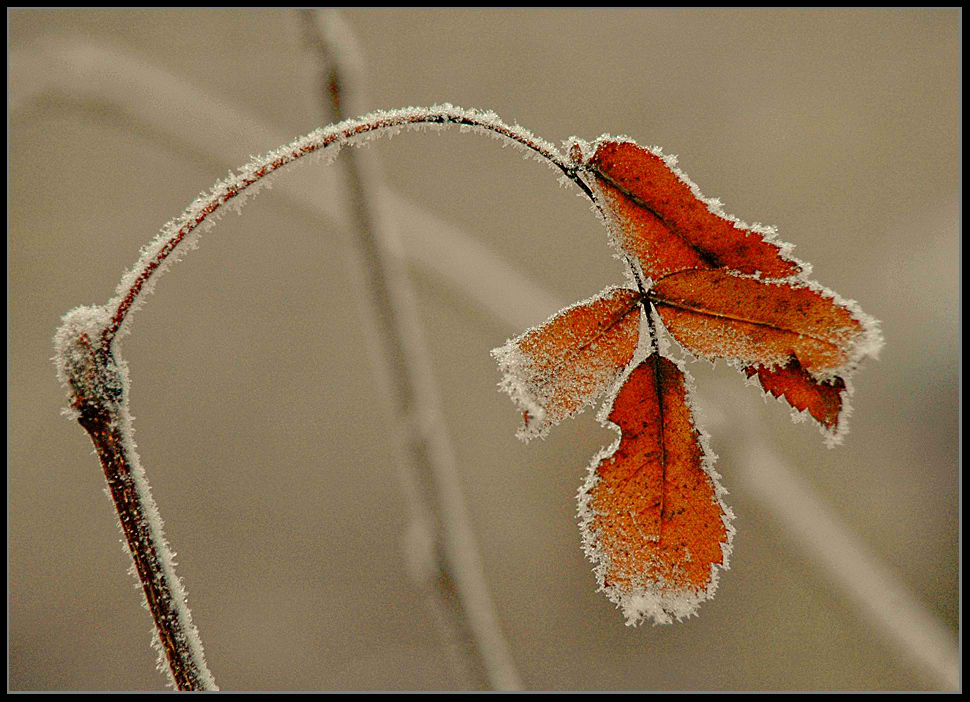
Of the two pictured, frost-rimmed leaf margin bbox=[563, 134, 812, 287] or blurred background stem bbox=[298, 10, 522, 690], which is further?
blurred background stem bbox=[298, 10, 522, 690]

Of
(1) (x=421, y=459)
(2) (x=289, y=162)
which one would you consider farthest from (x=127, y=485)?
(1) (x=421, y=459)

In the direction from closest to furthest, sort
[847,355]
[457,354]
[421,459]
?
[847,355], [421,459], [457,354]

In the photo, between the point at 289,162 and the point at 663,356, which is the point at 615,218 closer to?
the point at 663,356

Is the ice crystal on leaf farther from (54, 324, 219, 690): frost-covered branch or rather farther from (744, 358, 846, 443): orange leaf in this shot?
(54, 324, 219, 690): frost-covered branch

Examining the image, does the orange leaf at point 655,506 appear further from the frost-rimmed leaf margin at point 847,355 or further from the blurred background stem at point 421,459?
the blurred background stem at point 421,459

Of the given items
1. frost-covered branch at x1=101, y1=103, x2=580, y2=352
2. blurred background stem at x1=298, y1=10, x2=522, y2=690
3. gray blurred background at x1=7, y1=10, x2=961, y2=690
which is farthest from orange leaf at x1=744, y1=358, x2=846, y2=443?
gray blurred background at x1=7, y1=10, x2=961, y2=690

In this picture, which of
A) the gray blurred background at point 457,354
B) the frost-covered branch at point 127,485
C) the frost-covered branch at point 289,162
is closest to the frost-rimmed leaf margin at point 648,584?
the frost-covered branch at point 289,162

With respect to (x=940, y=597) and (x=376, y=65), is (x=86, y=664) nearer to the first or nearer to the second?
(x=376, y=65)
